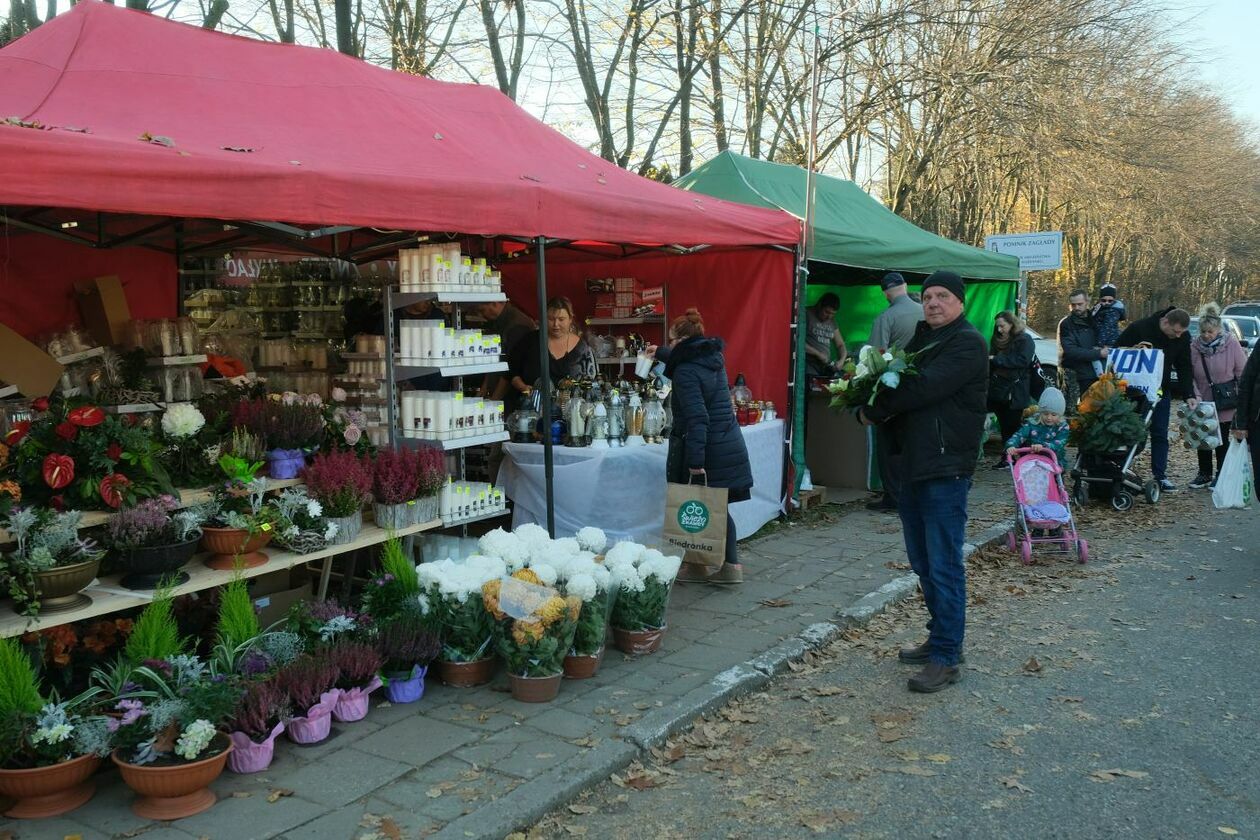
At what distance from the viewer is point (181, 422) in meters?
4.55

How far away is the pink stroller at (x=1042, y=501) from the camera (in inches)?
285

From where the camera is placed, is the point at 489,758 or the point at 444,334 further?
the point at 444,334

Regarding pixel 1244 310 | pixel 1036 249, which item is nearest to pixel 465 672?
pixel 1036 249

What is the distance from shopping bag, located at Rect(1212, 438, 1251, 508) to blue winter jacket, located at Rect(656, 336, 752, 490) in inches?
167

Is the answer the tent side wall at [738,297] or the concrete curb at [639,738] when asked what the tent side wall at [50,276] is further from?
the concrete curb at [639,738]

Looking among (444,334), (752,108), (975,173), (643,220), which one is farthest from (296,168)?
(975,173)

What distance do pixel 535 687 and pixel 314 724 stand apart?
97 centimetres

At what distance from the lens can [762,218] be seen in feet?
24.4

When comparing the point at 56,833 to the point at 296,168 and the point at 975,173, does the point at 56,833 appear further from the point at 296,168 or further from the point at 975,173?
the point at 975,173

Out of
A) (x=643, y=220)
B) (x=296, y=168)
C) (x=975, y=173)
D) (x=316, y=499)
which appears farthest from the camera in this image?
(x=975, y=173)

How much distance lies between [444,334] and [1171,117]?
21454 millimetres

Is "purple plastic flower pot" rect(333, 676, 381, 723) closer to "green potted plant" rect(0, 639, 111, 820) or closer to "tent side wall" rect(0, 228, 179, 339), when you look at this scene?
"green potted plant" rect(0, 639, 111, 820)

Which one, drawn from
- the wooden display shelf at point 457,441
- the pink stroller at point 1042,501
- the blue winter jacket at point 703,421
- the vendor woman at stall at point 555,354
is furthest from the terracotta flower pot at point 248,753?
the pink stroller at point 1042,501

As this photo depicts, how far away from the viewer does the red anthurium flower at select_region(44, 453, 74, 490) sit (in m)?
3.94
